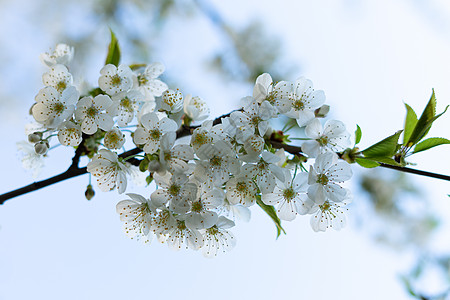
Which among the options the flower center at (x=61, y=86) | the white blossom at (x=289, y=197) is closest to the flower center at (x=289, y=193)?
the white blossom at (x=289, y=197)

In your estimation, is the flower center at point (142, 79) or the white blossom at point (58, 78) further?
the flower center at point (142, 79)

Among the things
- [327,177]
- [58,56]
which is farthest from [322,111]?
[58,56]

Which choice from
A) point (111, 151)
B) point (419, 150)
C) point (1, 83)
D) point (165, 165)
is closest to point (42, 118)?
point (111, 151)

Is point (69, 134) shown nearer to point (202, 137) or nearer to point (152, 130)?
point (152, 130)

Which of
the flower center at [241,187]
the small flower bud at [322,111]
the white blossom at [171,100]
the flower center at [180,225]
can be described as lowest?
the flower center at [180,225]

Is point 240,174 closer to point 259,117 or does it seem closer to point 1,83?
point 259,117

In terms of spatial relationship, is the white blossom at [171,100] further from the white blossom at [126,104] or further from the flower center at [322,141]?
the flower center at [322,141]
